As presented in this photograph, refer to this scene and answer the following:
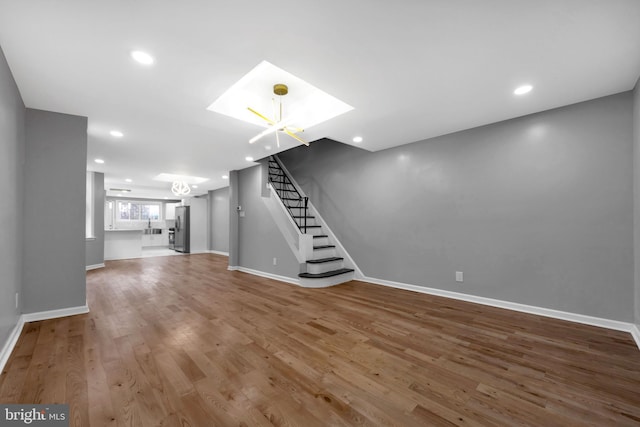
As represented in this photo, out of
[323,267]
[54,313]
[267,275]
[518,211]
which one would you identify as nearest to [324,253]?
[323,267]

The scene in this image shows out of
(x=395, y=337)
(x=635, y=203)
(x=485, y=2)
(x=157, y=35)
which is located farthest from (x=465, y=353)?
(x=157, y=35)

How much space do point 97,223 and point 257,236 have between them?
4131 millimetres

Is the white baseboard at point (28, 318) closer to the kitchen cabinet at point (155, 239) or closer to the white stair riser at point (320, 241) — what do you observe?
the white stair riser at point (320, 241)

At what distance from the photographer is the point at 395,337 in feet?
8.27

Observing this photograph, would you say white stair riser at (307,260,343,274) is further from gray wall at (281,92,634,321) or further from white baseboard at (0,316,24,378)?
white baseboard at (0,316,24,378)

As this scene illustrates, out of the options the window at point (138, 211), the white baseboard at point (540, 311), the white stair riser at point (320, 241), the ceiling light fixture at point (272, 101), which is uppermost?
the ceiling light fixture at point (272, 101)

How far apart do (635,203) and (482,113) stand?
177 centimetres

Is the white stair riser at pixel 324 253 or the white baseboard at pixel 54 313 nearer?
the white baseboard at pixel 54 313

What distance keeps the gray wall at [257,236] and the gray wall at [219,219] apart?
2.97m

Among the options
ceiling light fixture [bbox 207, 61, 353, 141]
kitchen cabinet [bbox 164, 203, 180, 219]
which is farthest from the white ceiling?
kitchen cabinet [bbox 164, 203, 180, 219]

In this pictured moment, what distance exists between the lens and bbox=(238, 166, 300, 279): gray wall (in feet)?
16.9

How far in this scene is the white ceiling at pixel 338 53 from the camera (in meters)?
1.63

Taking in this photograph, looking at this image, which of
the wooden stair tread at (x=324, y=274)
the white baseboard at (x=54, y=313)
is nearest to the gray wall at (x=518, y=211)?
the wooden stair tread at (x=324, y=274)

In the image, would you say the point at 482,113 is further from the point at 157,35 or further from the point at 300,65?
the point at 157,35
